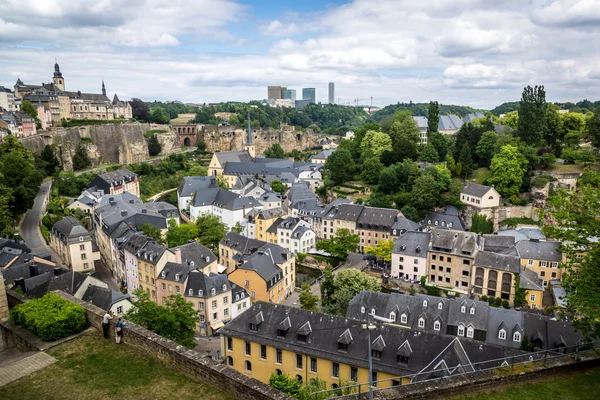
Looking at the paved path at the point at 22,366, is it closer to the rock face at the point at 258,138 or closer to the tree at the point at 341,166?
the tree at the point at 341,166

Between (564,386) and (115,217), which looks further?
(115,217)

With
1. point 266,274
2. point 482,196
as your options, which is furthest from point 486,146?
point 266,274

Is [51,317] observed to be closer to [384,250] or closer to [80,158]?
[384,250]

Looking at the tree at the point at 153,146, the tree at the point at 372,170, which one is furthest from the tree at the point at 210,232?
the tree at the point at 153,146

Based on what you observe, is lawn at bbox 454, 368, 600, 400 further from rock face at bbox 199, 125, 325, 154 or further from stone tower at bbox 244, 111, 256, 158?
rock face at bbox 199, 125, 325, 154

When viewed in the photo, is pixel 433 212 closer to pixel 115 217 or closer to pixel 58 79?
pixel 115 217

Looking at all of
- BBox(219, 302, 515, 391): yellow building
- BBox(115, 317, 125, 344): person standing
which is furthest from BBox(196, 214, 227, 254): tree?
BBox(115, 317, 125, 344): person standing

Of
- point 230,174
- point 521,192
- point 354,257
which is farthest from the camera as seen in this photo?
point 230,174

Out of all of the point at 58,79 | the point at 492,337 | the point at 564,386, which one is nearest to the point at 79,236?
the point at 492,337
